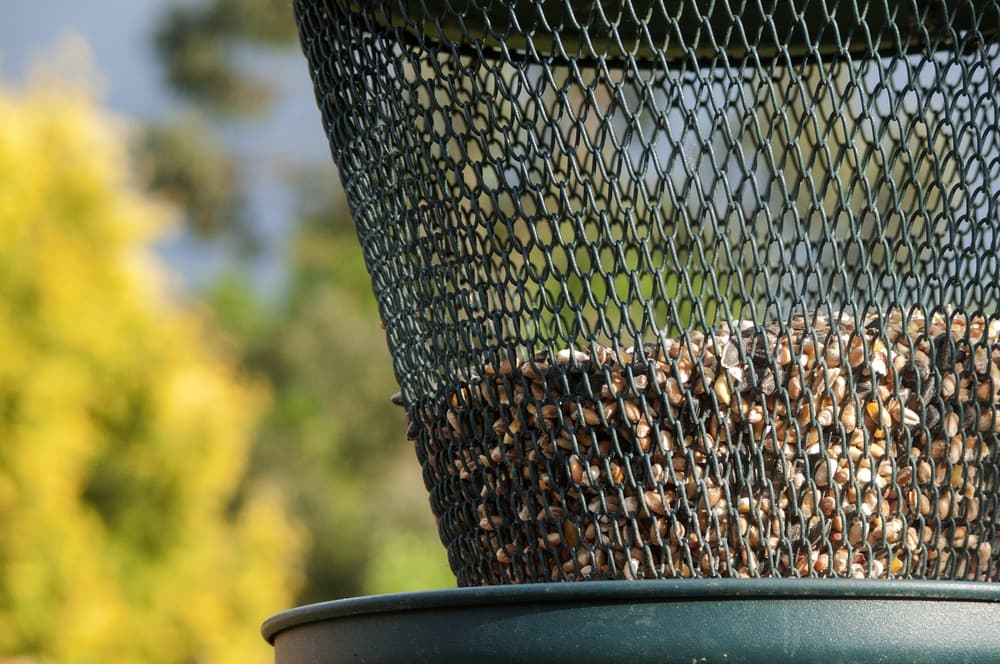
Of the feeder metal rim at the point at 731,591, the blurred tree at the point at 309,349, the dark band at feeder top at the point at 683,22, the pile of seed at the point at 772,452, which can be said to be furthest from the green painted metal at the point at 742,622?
the blurred tree at the point at 309,349

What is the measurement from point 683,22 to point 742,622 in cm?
39

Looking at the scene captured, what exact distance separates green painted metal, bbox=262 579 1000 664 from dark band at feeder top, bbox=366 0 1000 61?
302 millimetres

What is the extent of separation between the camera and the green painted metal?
1.93 ft

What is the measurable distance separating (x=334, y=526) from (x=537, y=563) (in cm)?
785

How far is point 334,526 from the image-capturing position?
8.42m

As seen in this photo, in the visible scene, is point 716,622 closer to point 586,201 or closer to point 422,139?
point 586,201

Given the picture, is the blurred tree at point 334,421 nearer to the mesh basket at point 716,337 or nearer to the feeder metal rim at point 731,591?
the mesh basket at point 716,337

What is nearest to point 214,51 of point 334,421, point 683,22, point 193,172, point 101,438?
point 193,172

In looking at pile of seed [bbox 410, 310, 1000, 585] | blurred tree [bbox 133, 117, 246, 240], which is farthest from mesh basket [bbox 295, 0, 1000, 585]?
blurred tree [bbox 133, 117, 246, 240]

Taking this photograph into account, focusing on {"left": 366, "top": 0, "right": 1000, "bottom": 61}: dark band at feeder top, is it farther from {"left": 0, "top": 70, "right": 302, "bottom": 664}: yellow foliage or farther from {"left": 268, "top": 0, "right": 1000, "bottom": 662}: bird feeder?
{"left": 0, "top": 70, "right": 302, "bottom": 664}: yellow foliage

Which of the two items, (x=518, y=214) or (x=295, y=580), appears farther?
(x=295, y=580)

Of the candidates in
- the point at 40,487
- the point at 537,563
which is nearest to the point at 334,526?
the point at 40,487

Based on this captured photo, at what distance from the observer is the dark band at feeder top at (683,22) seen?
0.70 meters

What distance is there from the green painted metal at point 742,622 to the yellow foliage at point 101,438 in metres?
4.16
